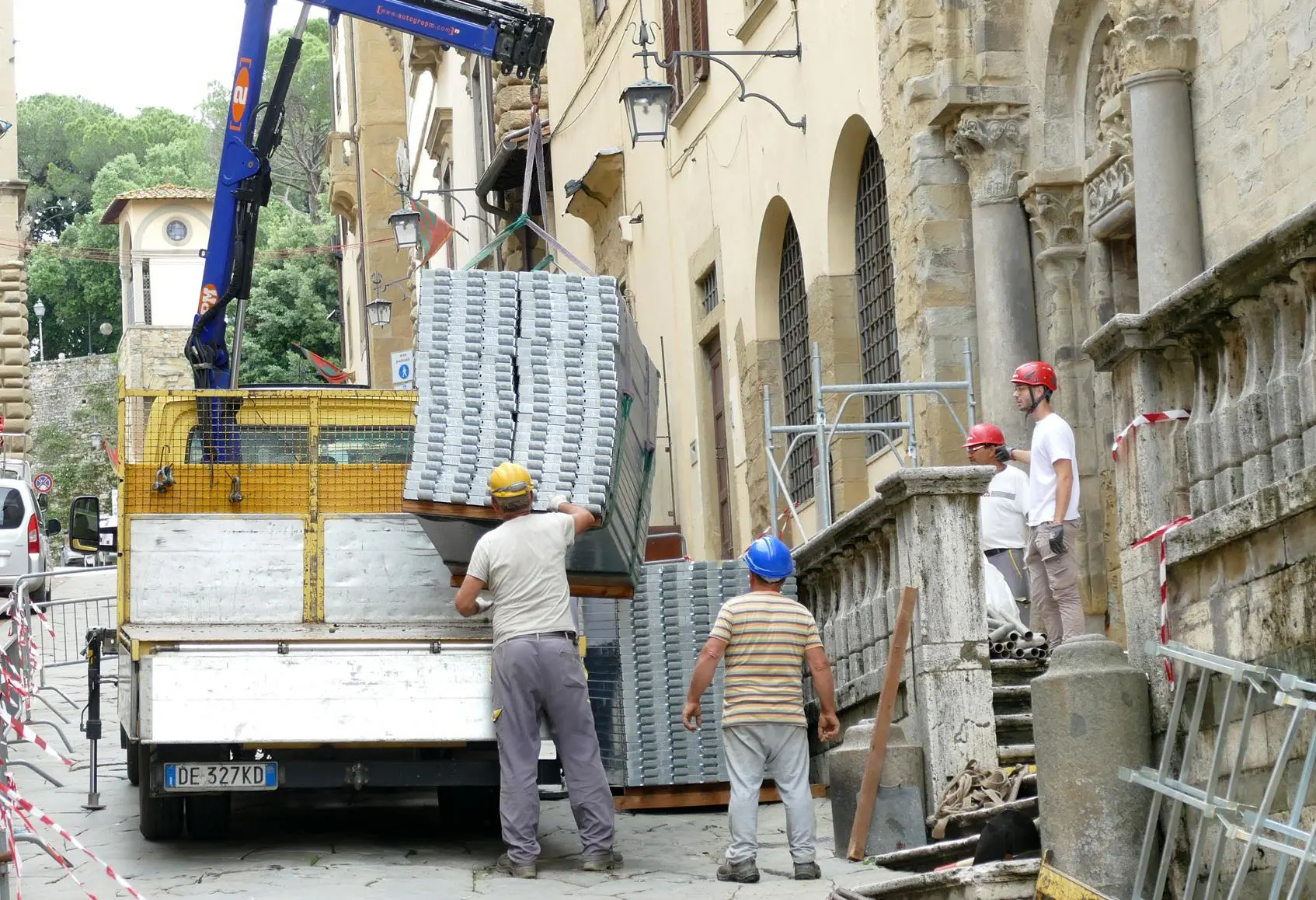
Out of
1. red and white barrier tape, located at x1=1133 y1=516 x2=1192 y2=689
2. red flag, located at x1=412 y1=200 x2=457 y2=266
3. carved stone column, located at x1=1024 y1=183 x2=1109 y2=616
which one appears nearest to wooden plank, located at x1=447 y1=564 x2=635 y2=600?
carved stone column, located at x1=1024 y1=183 x2=1109 y2=616

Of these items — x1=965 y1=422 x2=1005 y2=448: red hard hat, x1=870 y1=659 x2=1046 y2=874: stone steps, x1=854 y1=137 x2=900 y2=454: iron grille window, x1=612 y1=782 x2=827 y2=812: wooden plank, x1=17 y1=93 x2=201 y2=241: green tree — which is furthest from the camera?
x1=17 y1=93 x2=201 y2=241: green tree

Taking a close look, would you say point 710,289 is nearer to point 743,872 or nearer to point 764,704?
point 764,704

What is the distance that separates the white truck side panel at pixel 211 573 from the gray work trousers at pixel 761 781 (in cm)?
273

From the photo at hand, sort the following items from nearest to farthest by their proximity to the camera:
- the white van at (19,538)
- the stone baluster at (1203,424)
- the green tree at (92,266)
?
the stone baluster at (1203,424) → the white van at (19,538) → the green tree at (92,266)

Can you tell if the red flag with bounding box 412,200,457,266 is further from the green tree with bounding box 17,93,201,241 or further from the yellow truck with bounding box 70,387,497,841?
the green tree with bounding box 17,93,201,241

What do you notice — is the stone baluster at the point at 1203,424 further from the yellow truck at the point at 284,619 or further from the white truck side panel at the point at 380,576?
the white truck side panel at the point at 380,576

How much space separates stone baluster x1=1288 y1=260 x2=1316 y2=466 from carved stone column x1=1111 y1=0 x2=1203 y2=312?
582 cm

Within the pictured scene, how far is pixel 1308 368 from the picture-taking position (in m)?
6.27

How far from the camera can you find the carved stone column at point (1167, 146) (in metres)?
12.1

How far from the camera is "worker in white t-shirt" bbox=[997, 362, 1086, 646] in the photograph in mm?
10945

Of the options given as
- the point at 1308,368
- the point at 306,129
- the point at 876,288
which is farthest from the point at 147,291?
the point at 1308,368

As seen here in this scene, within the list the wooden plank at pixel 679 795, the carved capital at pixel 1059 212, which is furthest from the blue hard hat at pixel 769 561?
the carved capital at pixel 1059 212

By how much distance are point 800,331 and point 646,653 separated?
7328 millimetres

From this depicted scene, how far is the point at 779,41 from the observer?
18.6m
